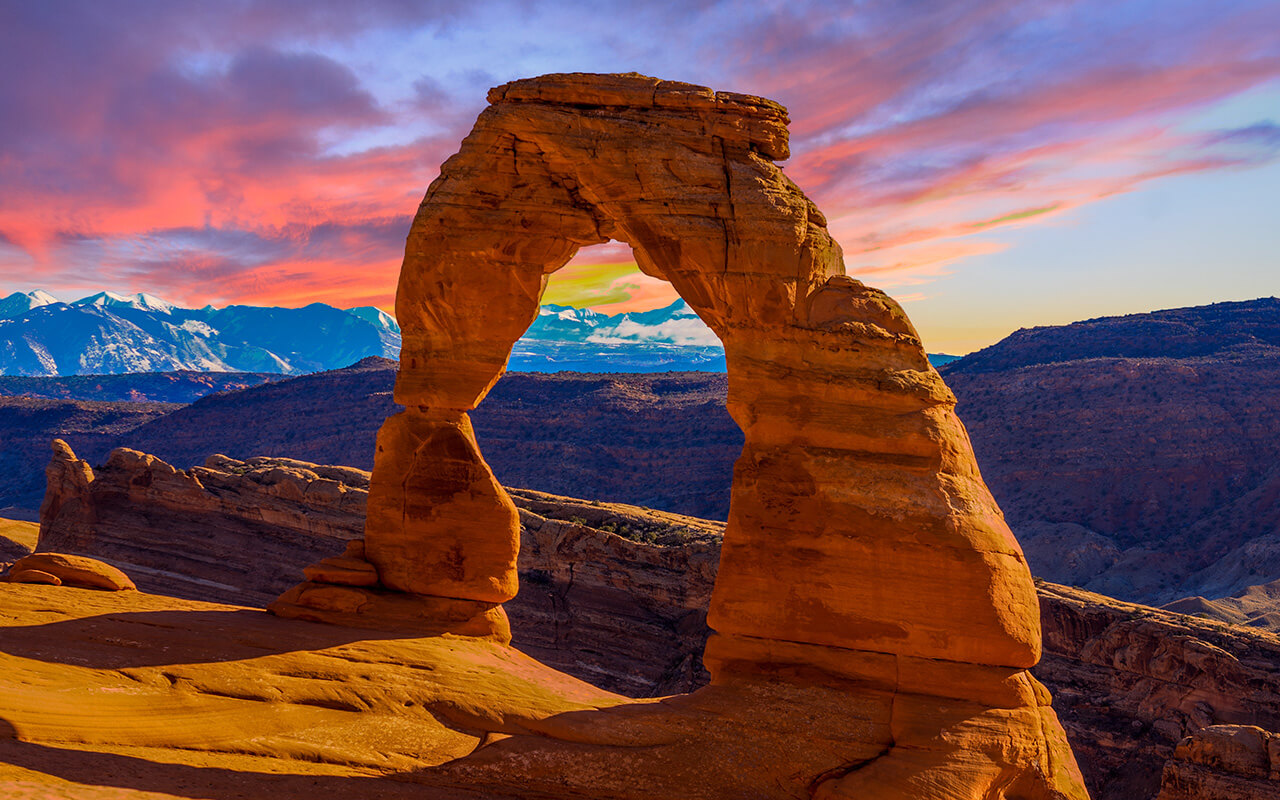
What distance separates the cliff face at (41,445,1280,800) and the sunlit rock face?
10820 mm

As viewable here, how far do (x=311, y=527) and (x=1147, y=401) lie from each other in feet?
197

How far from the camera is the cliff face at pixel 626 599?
25.9 m

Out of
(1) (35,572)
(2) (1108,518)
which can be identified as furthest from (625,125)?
(2) (1108,518)

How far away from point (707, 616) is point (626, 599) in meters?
18.5

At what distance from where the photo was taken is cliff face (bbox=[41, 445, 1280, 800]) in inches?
1019

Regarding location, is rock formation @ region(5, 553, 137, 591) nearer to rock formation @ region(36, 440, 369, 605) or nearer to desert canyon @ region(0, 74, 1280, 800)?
desert canyon @ region(0, 74, 1280, 800)

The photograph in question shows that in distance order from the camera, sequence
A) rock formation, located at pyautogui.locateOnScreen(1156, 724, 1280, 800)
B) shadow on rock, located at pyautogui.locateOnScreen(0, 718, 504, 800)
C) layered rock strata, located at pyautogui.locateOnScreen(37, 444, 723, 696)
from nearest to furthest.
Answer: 1. shadow on rock, located at pyautogui.locateOnScreen(0, 718, 504, 800)
2. rock formation, located at pyautogui.locateOnScreen(1156, 724, 1280, 800)
3. layered rock strata, located at pyautogui.locateOnScreen(37, 444, 723, 696)

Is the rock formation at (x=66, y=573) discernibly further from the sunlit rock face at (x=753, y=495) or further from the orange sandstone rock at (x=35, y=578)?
the sunlit rock face at (x=753, y=495)

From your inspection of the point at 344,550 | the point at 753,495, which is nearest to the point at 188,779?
the point at 753,495

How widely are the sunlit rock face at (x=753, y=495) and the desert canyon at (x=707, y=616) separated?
44mm

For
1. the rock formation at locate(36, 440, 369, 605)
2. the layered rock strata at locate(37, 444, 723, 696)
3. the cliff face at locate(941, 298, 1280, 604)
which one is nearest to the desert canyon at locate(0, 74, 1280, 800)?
the layered rock strata at locate(37, 444, 723, 696)

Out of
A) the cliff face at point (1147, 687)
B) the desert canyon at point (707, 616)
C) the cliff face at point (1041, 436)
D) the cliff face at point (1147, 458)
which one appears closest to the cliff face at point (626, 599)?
the cliff face at point (1147, 687)

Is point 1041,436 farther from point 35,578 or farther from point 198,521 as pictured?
point 35,578

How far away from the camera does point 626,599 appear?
110ft
